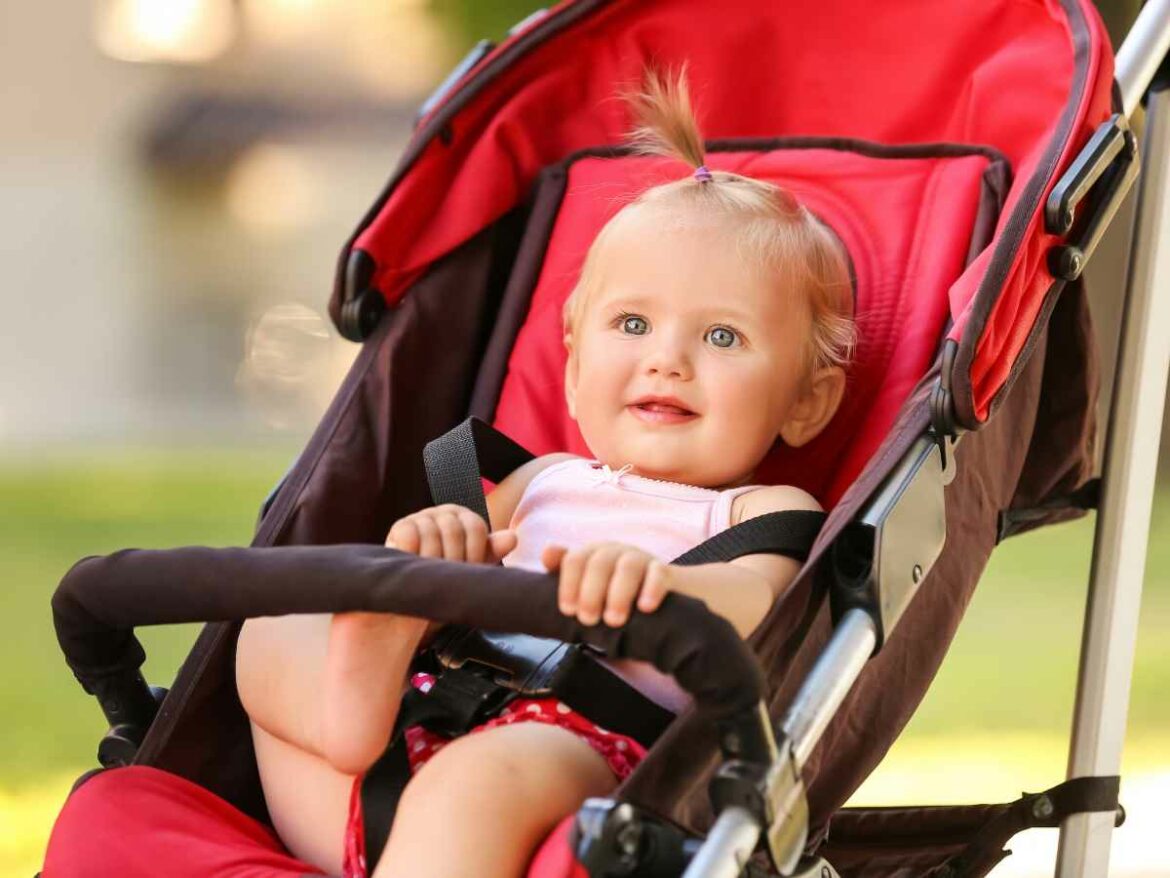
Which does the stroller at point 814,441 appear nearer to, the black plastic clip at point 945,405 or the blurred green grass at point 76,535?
the black plastic clip at point 945,405

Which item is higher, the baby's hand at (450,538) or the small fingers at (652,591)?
the baby's hand at (450,538)

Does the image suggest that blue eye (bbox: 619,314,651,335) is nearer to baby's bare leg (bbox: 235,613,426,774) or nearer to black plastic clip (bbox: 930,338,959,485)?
black plastic clip (bbox: 930,338,959,485)

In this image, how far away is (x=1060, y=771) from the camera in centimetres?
293

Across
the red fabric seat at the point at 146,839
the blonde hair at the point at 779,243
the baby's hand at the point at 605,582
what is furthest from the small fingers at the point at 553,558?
the blonde hair at the point at 779,243

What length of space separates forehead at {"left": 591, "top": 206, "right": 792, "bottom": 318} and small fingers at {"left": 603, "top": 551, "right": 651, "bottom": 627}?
1.72ft

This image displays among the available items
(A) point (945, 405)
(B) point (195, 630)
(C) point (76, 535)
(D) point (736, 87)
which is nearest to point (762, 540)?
(A) point (945, 405)

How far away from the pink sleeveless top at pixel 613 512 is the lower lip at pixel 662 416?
0.06m

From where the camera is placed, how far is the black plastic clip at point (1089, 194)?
4.79 feet

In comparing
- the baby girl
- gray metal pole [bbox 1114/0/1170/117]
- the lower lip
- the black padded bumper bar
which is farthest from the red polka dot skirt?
gray metal pole [bbox 1114/0/1170/117]

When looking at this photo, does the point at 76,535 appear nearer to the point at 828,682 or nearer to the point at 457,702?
the point at 457,702

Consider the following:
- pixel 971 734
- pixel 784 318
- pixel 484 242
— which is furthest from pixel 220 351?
pixel 784 318

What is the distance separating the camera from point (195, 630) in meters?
3.46

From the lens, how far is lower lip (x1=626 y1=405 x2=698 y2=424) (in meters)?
1.54

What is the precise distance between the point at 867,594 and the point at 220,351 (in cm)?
480
